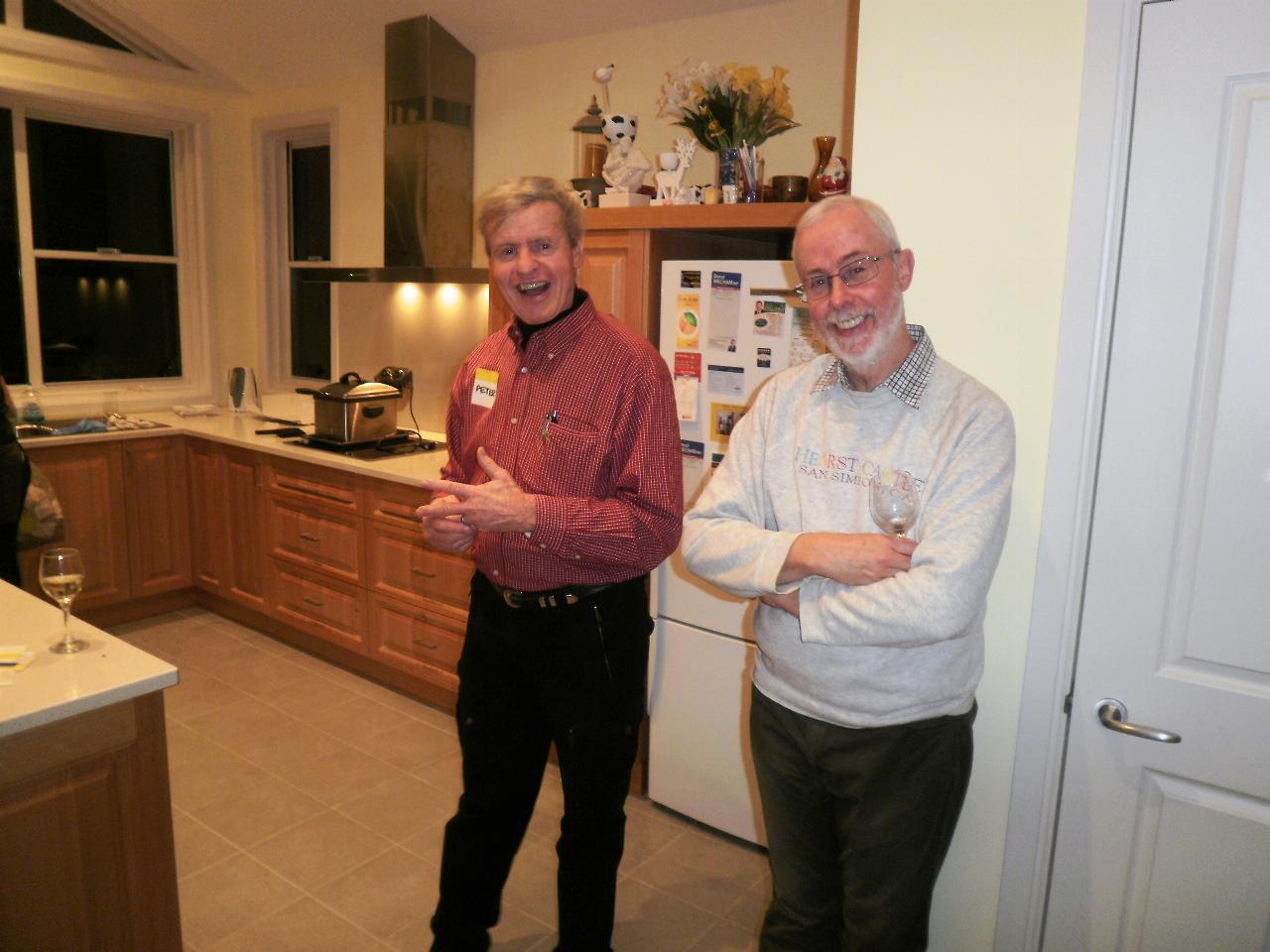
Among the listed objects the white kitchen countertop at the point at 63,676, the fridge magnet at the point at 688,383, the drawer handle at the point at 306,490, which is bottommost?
the drawer handle at the point at 306,490

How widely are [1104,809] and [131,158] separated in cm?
506

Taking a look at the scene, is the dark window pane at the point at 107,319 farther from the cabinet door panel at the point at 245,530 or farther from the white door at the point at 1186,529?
the white door at the point at 1186,529

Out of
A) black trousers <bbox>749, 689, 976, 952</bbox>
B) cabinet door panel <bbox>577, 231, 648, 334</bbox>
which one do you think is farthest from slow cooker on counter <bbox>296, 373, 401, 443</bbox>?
black trousers <bbox>749, 689, 976, 952</bbox>

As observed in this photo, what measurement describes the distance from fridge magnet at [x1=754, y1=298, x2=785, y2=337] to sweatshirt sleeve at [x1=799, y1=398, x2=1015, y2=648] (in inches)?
44.6

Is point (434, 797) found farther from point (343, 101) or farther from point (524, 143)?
point (343, 101)

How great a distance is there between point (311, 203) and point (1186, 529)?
4518 mm

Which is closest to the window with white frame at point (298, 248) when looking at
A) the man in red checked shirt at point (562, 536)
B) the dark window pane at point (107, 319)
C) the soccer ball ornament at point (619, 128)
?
the dark window pane at point (107, 319)

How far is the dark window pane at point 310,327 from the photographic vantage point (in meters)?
4.81

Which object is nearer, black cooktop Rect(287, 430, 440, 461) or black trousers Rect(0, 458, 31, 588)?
black trousers Rect(0, 458, 31, 588)

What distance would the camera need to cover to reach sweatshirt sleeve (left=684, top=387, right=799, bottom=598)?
1.38 metres

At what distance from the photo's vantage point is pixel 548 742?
76.5 inches

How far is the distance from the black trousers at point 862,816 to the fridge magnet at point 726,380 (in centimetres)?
116

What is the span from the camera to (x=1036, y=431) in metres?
1.54

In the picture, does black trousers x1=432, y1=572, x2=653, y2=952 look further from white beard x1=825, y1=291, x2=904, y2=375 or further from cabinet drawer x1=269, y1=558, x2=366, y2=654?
cabinet drawer x1=269, y1=558, x2=366, y2=654
